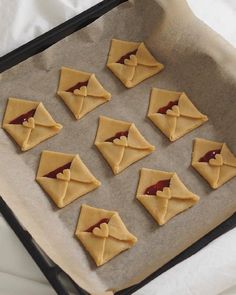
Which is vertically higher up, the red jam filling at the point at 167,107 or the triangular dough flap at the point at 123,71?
the triangular dough flap at the point at 123,71

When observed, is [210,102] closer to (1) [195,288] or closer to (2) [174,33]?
(2) [174,33]

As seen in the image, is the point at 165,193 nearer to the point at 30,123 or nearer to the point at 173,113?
the point at 173,113

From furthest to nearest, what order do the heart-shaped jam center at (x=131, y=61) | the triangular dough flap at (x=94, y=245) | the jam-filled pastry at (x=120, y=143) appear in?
the heart-shaped jam center at (x=131, y=61) < the jam-filled pastry at (x=120, y=143) < the triangular dough flap at (x=94, y=245)

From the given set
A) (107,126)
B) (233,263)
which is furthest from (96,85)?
(233,263)

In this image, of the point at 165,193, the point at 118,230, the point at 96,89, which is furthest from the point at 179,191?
the point at 96,89

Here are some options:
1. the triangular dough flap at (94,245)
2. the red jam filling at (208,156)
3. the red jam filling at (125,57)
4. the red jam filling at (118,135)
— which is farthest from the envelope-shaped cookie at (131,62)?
the triangular dough flap at (94,245)

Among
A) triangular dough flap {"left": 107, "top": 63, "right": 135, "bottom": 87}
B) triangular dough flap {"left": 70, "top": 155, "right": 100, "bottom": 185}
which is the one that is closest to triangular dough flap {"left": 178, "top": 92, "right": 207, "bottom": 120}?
triangular dough flap {"left": 107, "top": 63, "right": 135, "bottom": 87}

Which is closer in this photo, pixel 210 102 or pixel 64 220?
pixel 64 220

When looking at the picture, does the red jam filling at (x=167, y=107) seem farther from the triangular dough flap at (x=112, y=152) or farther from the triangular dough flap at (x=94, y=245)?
the triangular dough flap at (x=94, y=245)
